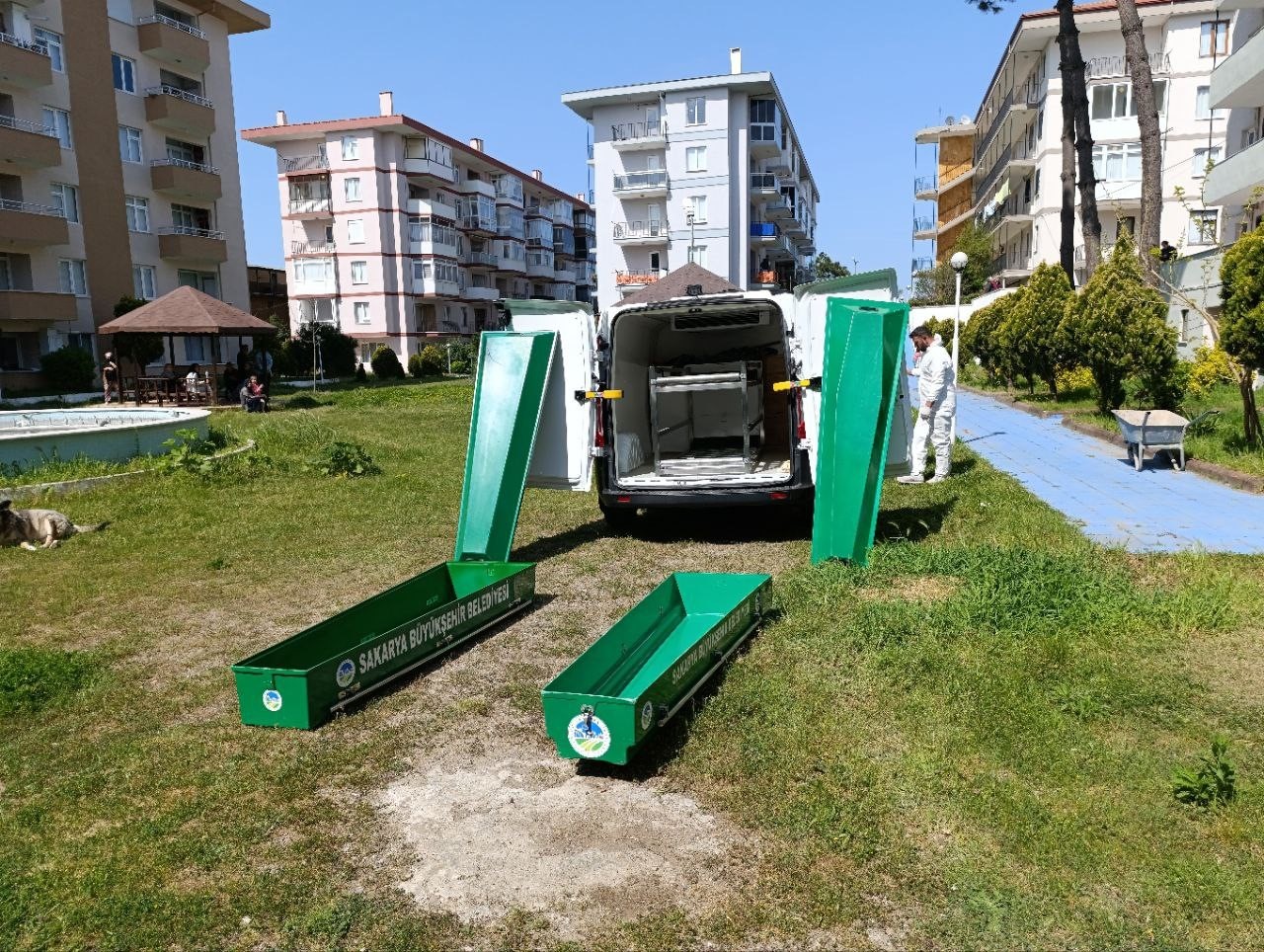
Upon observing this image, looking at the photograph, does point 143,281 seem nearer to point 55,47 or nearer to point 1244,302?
point 55,47

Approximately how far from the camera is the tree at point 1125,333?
44.9 ft

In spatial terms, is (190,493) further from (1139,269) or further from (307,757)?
(1139,269)

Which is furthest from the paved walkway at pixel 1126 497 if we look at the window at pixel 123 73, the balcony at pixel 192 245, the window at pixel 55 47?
the window at pixel 123 73

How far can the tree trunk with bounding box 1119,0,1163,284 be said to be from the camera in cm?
1688

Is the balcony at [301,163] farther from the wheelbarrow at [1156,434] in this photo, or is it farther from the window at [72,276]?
the wheelbarrow at [1156,434]

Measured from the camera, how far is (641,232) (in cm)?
5659

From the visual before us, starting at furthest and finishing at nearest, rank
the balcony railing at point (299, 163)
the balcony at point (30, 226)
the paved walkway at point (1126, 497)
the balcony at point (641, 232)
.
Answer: the balcony railing at point (299, 163)
the balcony at point (641, 232)
the balcony at point (30, 226)
the paved walkway at point (1126, 497)

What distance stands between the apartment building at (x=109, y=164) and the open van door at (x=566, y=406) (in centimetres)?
2903

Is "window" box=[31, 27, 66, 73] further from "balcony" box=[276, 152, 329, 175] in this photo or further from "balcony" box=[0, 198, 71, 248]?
"balcony" box=[276, 152, 329, 175]

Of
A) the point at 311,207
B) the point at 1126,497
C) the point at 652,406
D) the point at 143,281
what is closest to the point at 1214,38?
the point at 1126,497

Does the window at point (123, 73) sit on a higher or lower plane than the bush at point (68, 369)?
higher

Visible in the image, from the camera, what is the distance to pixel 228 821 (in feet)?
13.2

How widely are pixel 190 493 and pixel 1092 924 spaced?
461 inches

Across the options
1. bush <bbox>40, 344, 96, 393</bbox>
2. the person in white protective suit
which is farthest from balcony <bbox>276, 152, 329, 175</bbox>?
the person in white protective suit
